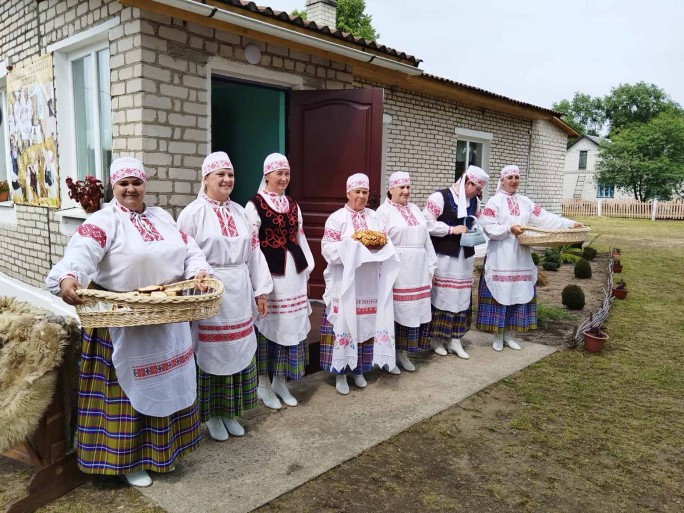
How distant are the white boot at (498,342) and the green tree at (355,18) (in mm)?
27372

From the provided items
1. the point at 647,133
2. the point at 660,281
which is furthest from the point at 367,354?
the point at 647,133

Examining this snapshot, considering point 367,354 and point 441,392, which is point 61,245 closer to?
point 367,354

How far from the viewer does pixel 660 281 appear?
10.5m

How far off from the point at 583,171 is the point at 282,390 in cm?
4529

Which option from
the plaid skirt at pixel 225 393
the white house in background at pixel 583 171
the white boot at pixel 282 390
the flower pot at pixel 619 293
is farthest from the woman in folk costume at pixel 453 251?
the white house in background at pixel 583 171

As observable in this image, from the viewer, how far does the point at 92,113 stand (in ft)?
17.1

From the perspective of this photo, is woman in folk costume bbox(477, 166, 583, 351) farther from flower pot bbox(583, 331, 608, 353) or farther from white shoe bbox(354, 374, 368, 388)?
white shoe bbox(354, 374, 368, 388)

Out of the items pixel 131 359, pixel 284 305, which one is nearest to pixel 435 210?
pixel 284 305

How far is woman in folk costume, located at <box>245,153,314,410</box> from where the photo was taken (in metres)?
3.97

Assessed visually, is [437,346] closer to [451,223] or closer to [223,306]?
[451,223]

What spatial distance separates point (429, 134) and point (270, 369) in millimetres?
6955

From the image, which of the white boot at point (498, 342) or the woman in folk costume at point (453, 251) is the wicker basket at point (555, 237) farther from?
the white boot at point (498, 342)

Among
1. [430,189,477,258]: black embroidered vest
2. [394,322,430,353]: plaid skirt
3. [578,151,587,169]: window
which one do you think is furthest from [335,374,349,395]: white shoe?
[578,151,587,169]: window

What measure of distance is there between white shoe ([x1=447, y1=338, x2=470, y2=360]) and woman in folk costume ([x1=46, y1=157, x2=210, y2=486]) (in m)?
3.28
